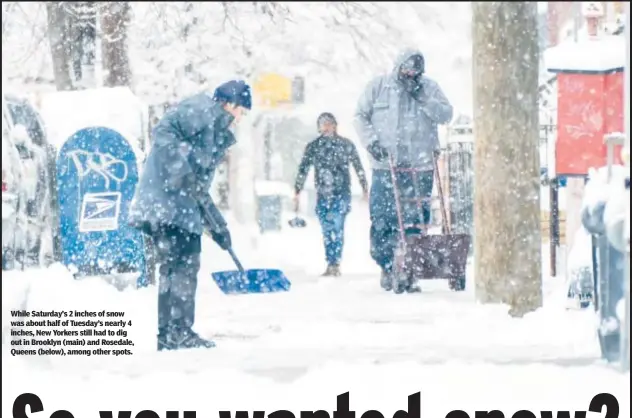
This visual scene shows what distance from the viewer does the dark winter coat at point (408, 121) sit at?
10875 mm

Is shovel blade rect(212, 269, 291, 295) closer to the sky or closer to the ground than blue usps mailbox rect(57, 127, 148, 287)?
closer to the ground

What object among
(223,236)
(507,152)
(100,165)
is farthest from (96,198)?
(507,152)

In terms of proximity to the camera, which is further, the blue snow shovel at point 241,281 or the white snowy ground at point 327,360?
the blue snow shovel at point 241,281

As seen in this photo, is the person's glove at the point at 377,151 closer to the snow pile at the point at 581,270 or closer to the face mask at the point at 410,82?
the face mask at the point at 410,82

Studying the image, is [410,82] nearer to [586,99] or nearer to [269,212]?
[586,99]

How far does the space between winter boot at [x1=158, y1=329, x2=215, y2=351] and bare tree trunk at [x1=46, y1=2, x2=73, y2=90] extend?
462 centimetres

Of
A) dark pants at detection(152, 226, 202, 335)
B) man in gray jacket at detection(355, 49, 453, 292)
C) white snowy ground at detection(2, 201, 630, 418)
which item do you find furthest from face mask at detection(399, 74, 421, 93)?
dark pants at detection(152, 226, 202, 335)

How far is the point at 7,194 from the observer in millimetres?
8180

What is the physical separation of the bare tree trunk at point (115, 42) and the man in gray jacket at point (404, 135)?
2639 mm

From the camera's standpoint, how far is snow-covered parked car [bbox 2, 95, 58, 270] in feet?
33.4

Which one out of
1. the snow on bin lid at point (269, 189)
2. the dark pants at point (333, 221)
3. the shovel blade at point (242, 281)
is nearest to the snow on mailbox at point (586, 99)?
the shovel blade at point (242, 281)

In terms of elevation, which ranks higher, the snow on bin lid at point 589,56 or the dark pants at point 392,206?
the snow on bin lid at point 589,56

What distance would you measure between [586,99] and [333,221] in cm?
336

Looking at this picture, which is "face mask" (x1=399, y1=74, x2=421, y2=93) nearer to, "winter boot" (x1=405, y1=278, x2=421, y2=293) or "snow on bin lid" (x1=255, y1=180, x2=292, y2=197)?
"winter boot" (x1=405, y1=278, x2=421, y2=293)
